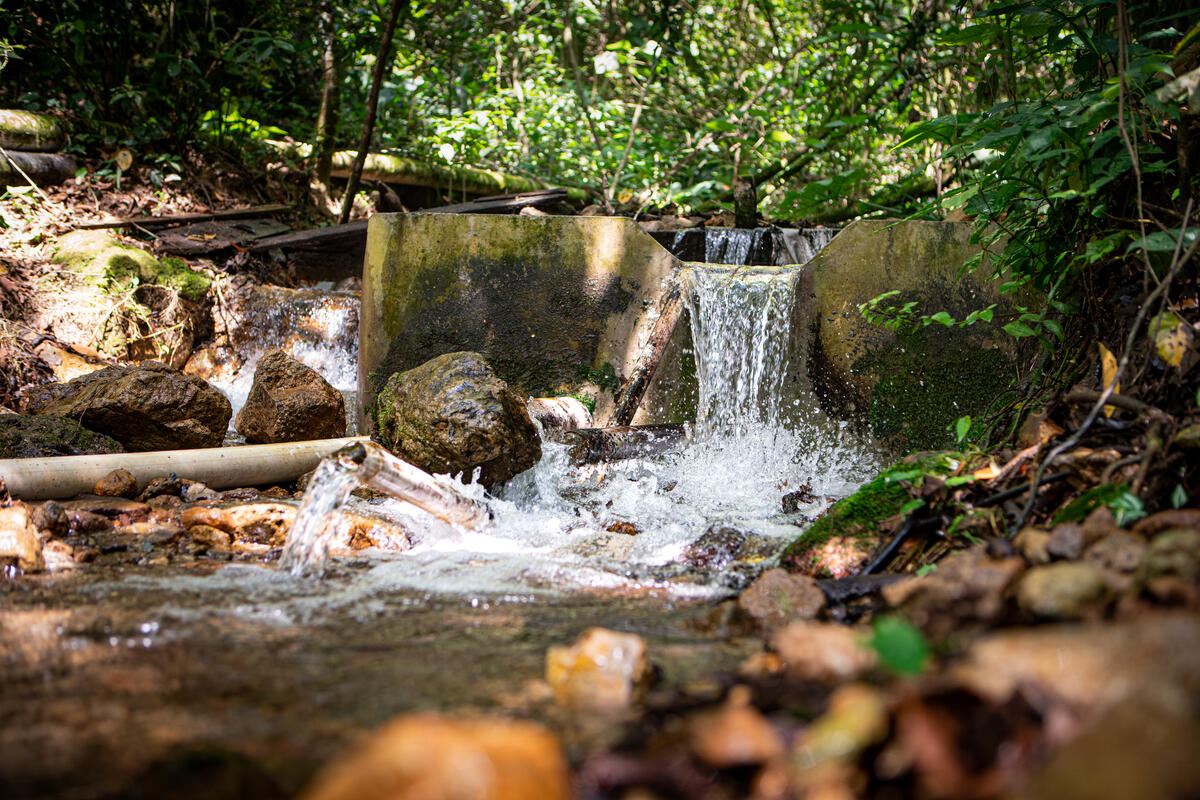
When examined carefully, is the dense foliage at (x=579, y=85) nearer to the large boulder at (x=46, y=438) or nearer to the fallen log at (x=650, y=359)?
the fallen log at (x=650, y=359)

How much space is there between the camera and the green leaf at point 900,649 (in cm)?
123

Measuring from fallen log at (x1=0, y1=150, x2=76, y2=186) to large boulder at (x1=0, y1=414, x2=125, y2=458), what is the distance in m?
3.93

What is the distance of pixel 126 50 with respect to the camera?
28.7 ft

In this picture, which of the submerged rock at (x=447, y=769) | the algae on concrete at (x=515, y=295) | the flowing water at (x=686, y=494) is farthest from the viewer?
the algae on concrete at (x=515, y=295)

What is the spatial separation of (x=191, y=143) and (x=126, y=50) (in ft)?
3.84

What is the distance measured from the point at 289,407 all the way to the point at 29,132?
5.04 meters

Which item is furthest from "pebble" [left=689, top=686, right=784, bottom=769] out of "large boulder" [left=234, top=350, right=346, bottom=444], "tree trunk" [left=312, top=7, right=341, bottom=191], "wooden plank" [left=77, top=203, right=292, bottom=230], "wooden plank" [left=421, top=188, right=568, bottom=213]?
"tree trunk" [left=312, top=7, right=341, bottom=191]

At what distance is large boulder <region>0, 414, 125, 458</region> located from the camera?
427 centimetres

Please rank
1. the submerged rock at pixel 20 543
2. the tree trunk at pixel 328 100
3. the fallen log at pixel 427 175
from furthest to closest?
the fallen log at pixel 427 175
the tree trunk at pixel 328 100
the submerged rock at pixel 20 543

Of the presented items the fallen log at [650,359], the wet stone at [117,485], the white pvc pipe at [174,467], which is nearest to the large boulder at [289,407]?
the white pvc pipe at [174,467]

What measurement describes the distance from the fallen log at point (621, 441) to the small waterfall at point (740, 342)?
0.43 m

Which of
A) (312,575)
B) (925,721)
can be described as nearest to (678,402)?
(312,575)

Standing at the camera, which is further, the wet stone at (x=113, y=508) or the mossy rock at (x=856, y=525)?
the wet stone at (x=113, y=508)

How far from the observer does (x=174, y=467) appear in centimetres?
412
